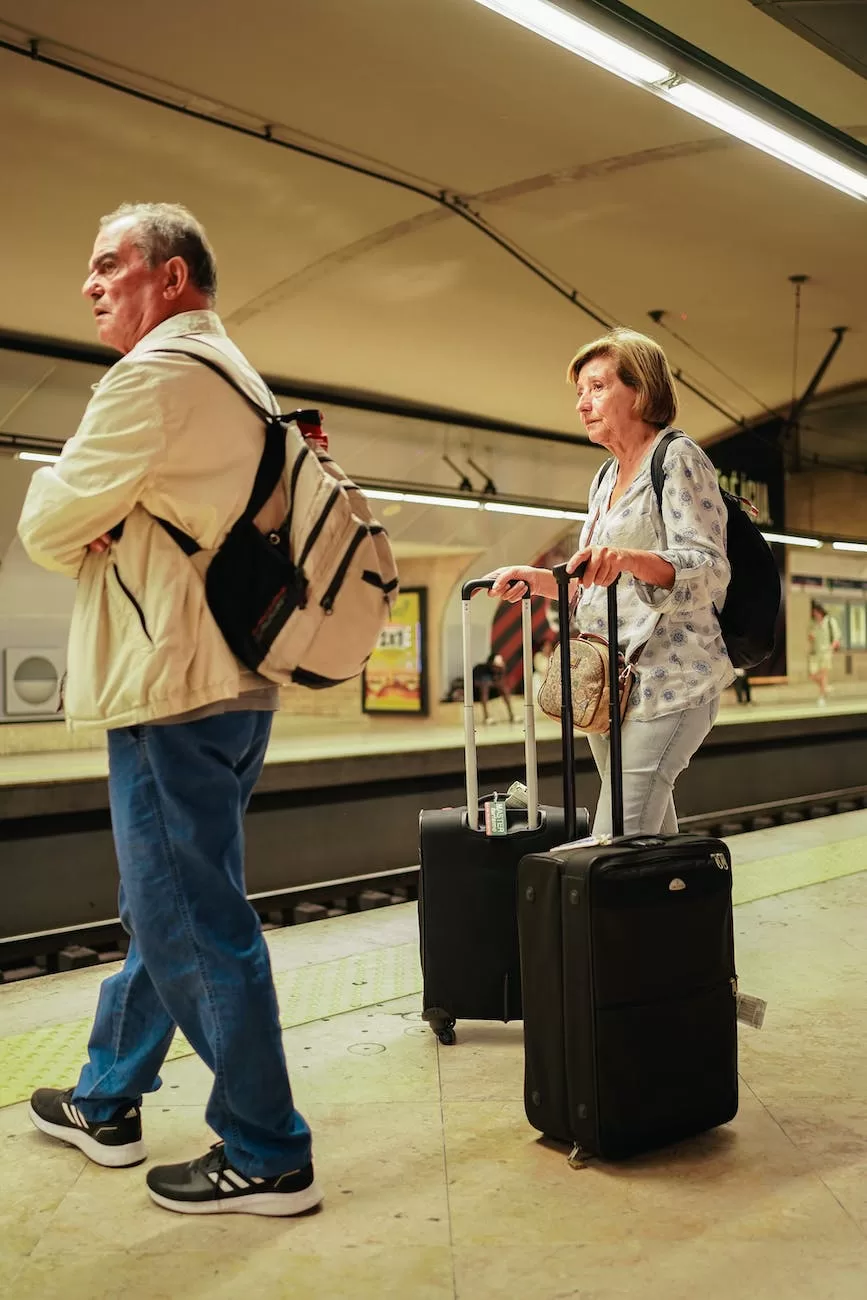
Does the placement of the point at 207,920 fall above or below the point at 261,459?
below

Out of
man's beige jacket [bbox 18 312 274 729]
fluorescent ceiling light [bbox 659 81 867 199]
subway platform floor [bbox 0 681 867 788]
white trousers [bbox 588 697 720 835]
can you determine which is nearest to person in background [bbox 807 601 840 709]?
subway platform floor [bbox 0 681 867 788]

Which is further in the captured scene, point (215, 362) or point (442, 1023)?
point (442, 1023)

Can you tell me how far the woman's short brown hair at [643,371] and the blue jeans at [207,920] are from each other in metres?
1.22

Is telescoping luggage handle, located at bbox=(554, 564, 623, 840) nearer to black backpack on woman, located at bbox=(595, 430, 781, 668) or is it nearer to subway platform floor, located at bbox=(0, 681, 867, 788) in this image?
black backpack on woman, located at bbox=(595, 430, 781, 668)

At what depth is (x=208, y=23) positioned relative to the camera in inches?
241

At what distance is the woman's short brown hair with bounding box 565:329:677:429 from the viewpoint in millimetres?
2742

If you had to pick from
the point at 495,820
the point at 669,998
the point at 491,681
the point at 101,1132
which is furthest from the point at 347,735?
the point at 669,998

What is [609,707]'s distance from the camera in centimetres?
262

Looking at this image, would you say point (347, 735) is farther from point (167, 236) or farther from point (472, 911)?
point (167, 236)

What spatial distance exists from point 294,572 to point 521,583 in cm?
83

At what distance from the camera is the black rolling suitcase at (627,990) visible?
2.29m

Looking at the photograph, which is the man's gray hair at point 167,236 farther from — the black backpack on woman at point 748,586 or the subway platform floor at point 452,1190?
the subway platform floor at point 452,1190

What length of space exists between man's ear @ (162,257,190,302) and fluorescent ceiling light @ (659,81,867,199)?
6.57 ft

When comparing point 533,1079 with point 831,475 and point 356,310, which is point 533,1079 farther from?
point 831,475
